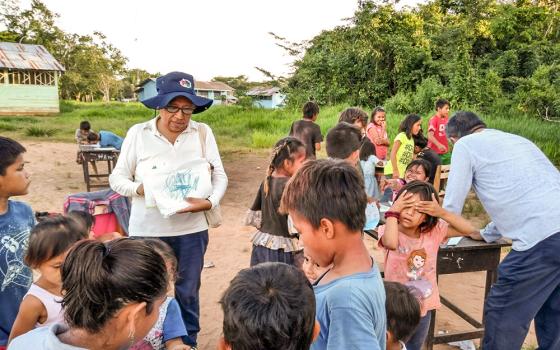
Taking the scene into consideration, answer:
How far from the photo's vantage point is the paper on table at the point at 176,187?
2.45 m

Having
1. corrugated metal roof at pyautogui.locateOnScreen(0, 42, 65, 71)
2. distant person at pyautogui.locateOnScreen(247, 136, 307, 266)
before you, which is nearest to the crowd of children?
distant person at pyautogui.locateOnScreen(247, 136, 307, 266)

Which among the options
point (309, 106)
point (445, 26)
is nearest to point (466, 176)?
point (309, 106)

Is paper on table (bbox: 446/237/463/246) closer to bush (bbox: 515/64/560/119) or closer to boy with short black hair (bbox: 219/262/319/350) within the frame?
boy with short black hair (bbox: 219/262/319/350)

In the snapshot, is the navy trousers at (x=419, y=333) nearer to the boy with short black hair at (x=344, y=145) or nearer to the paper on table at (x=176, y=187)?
the boy with short black hair at (x=344, y=145)

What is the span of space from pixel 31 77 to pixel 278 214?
2762 centimetres

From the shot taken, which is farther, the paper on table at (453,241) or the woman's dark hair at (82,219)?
the paper on table at (453,241)

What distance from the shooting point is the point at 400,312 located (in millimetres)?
1922

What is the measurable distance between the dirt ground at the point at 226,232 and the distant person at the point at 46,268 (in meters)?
1.57

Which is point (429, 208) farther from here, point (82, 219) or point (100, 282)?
point (82, 219)

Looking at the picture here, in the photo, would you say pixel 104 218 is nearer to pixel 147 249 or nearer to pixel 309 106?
pixel 147 249

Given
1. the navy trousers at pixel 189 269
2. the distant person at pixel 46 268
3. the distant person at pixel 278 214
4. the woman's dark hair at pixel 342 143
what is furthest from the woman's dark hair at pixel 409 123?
the distant person at pixel 46 268

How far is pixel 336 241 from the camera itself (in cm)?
127

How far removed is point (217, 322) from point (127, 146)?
69.2 inches

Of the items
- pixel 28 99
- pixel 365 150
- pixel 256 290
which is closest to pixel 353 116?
pixel 365 150
